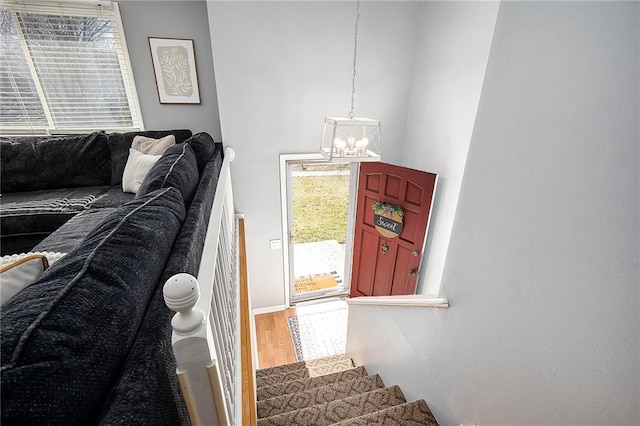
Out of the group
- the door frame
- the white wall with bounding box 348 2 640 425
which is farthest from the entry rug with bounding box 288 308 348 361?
the white wall with bounding box 348 2 640 425

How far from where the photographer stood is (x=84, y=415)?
1.55ft

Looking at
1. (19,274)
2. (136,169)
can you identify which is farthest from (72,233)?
(19,274)

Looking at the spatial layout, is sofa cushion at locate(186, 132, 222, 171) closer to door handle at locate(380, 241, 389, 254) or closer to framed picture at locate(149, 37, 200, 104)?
framed picture at locate(149, 37, 200, 104)

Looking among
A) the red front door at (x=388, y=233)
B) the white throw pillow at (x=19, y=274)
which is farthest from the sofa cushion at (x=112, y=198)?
the red front door at (x=388, y=233)

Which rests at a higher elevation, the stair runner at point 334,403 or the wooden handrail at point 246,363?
the wooden handrail at point 246,363

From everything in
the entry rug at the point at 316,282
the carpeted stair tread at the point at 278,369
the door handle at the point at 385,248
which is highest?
the door handle at the point at 385,248

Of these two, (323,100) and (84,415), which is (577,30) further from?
(323,100)

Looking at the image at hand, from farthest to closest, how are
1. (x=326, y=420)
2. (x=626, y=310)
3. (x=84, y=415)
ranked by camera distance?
(x=326, y=420) < (x=626, y=310) < (x=84, y=415)

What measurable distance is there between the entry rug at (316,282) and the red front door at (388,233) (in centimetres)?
59

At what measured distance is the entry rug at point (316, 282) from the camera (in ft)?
13.8

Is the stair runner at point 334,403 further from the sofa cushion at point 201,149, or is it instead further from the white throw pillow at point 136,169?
the white throw pillow at point 136,169

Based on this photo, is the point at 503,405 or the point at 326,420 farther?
the point at 326,420

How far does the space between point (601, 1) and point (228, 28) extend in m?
2.62

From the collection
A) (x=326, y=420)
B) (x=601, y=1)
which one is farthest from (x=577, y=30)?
(x=326, y=420)
